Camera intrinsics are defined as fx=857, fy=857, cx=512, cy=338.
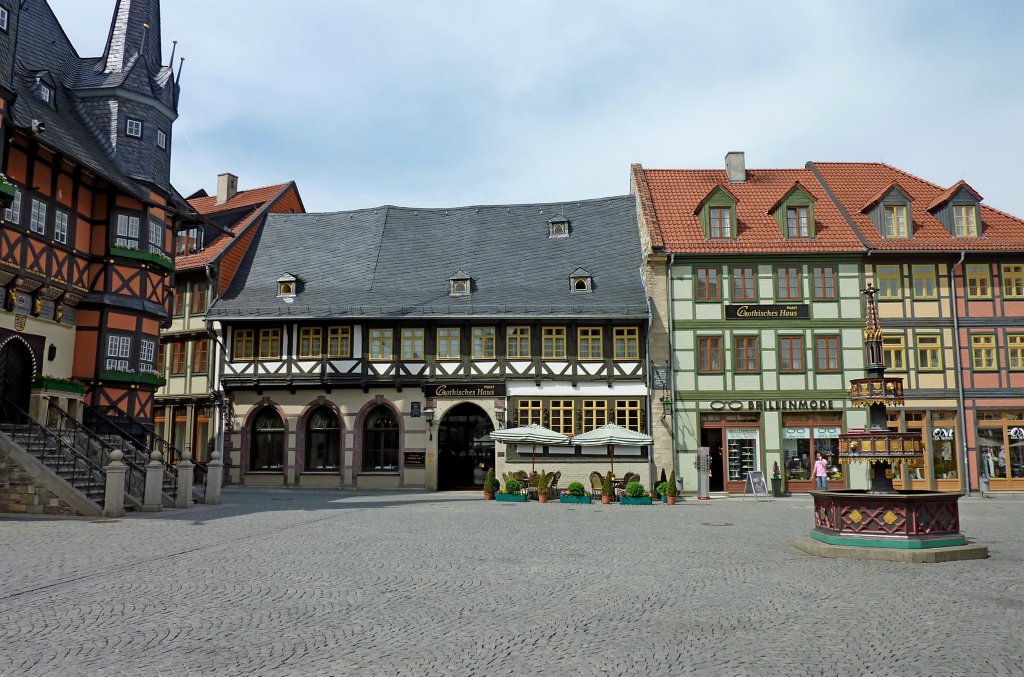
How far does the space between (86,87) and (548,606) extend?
24845 mm

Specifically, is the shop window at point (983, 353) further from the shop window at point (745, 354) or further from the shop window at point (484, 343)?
the shop window at point (484, 343)

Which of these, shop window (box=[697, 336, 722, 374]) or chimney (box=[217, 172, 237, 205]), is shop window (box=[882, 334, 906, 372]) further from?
chimney (box=[217, 172, 237, 205])

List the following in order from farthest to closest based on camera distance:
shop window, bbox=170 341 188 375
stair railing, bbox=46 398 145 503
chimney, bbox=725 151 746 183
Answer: chimney, bbox=725 151 746 183
shop window, bbox=170 341 188 375
stair railing, bbox=46 398 145 503

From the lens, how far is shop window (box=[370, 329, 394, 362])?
31922mm

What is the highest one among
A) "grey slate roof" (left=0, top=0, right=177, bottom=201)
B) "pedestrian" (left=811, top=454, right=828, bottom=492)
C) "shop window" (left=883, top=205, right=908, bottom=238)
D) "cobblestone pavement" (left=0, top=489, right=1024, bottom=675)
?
"grey slate roof" (left=0, top=0, right=177, bottom=201)

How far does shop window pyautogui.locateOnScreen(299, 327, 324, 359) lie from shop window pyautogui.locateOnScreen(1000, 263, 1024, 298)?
2527 centimetres

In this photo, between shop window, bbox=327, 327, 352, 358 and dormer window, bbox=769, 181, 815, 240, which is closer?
shop window, bbox=327, 327, 352, 358

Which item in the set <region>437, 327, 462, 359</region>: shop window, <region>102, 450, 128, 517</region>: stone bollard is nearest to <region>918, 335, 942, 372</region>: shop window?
<region>437, 327, 462, 359</region>: shop window

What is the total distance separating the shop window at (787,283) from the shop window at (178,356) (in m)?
23.3

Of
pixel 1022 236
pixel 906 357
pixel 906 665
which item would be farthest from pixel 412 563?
pixel 1022 236

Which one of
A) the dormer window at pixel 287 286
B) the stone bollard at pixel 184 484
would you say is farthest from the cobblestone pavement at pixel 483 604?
the dormer window at pixel 287 286

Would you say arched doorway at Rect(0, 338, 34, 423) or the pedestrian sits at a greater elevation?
arched doorway at Rect(0, 338, 34, 423)

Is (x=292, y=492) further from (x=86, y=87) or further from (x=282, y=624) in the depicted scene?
(x=282, y=624)

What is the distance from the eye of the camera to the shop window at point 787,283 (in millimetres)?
31375
